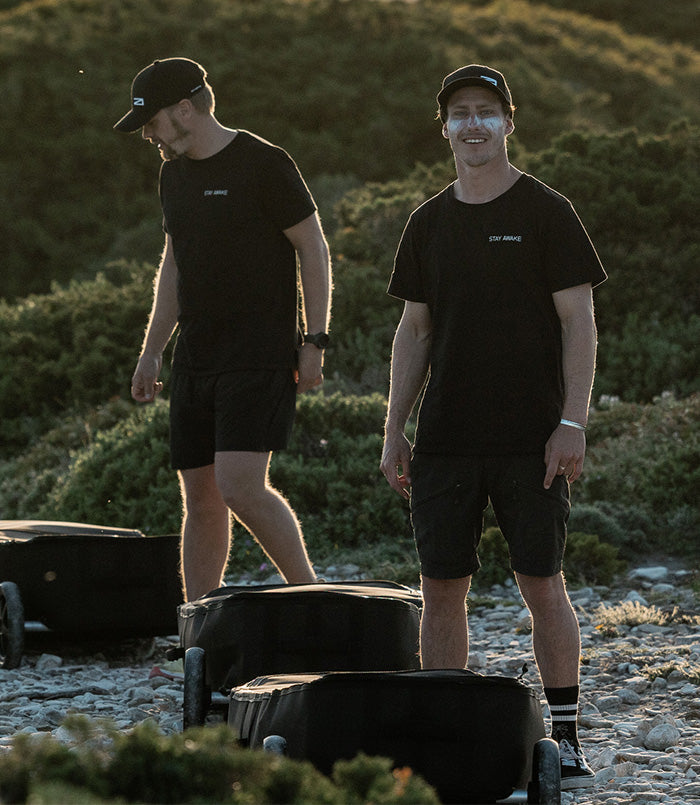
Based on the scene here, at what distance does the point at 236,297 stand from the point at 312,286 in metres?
0.30

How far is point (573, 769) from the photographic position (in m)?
3.88

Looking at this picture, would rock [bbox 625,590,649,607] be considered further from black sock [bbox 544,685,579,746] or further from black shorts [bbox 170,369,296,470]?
black sock [bbox 544,685,579,746]

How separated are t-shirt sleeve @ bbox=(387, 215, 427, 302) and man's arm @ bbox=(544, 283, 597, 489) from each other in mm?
437

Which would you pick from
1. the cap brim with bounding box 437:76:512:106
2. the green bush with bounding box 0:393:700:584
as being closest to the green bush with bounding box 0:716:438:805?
the cap brim with bounding box 437:76:512:106

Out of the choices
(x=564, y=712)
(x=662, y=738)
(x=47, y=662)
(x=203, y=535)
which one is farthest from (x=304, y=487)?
(x=564, y=712)

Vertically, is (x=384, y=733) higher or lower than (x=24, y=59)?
lower

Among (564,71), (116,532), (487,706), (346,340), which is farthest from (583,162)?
(564,71)

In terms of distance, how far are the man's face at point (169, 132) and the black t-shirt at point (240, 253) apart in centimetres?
8

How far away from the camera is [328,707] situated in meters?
3.19

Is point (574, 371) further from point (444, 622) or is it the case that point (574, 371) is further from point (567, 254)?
point (444, 622)

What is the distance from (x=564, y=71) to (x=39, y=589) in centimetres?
2741

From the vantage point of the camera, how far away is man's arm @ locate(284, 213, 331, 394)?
5.18 m

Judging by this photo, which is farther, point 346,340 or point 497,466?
point 346,340

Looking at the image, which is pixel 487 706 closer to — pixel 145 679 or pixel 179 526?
pixel 145 679
